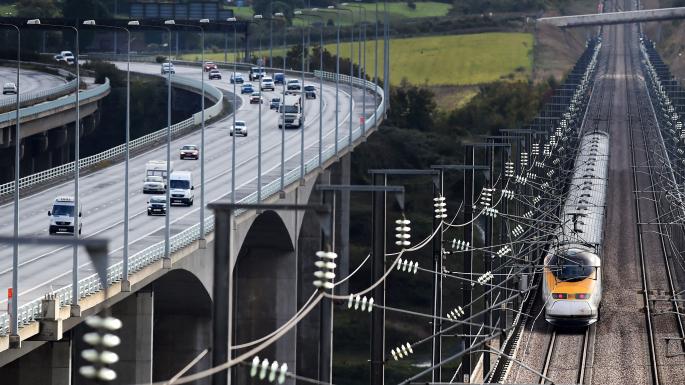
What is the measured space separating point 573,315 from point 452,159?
104344 mm

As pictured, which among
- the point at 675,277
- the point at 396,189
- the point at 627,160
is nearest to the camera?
the point at 396,189

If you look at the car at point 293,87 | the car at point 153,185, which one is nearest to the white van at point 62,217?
the car at point 153,185

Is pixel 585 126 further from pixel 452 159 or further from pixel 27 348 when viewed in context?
pixel 27 348

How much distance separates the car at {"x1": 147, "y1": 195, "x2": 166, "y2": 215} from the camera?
76.8 meters

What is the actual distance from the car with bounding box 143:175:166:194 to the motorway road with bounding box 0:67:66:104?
27.1 metres

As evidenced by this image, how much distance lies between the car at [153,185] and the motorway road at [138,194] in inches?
14.8

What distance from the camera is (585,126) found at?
468ft

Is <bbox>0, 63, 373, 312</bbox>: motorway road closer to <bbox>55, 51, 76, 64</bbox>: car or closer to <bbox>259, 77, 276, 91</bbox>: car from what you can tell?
<bbox>259, 77, 276, 91</bbox>: car

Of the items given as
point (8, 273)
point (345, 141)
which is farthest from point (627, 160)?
point (8, 273)

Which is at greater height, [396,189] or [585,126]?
[396,189]

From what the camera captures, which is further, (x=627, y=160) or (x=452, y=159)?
(x=452, y=159)

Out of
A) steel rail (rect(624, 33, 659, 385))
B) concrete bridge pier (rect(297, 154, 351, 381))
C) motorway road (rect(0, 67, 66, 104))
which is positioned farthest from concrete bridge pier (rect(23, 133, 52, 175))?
steel rail (rect(624, 33, 659, 385))

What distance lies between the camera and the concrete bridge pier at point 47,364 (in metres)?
50.6

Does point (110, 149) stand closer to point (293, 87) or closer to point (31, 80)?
point (31, 80)
